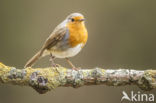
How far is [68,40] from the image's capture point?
4.66 m

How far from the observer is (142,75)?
3969 millimetres

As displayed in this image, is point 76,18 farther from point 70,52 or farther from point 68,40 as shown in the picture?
point 70,52

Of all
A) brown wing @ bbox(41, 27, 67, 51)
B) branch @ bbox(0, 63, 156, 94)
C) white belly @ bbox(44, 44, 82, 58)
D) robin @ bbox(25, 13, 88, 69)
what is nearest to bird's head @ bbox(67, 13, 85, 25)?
robin @ bbox(25, 13, 88, 69)

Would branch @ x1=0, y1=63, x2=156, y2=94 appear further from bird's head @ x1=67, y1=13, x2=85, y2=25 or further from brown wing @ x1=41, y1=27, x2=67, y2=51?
bird's head @ x1=67, y1=13, x2=85, y2=25

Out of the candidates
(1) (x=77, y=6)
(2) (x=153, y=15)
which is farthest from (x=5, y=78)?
(2) (x=153, y=15)

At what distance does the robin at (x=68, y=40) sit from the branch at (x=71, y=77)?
597mm

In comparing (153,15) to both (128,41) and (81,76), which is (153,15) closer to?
(128,41)

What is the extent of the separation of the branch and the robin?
597 mm

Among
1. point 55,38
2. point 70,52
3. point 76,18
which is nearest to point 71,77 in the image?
point 70,52

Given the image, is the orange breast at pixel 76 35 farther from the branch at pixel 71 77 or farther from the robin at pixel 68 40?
the branch at pixel 71 77

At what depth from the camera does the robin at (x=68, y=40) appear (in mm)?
4641

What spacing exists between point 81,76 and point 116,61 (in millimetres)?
2387

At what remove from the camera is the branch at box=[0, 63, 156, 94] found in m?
3.86

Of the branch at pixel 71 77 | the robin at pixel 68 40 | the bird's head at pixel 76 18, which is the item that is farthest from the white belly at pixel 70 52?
the branch at pixel 71 77
